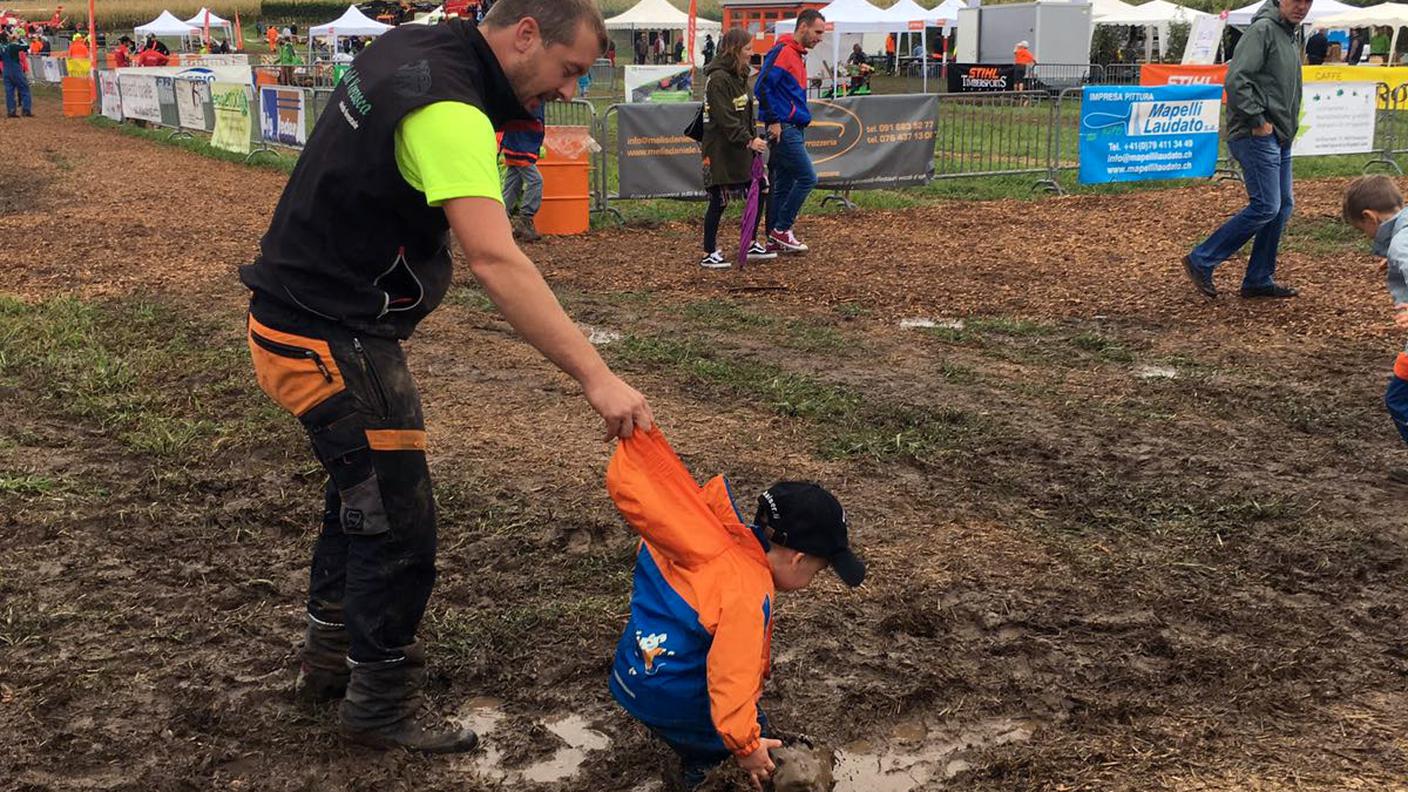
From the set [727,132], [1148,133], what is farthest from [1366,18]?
[727,132]

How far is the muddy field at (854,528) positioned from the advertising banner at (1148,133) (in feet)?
20.1

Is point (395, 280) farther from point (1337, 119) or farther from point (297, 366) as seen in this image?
point (1337, 119)

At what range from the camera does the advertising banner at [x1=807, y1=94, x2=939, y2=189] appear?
14242 millimetres

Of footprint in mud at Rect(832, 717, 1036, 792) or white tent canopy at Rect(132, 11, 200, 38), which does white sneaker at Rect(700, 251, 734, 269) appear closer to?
footprint in mud at Rect(832, 717, 1036, 792)

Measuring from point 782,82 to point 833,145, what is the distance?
3.88 m

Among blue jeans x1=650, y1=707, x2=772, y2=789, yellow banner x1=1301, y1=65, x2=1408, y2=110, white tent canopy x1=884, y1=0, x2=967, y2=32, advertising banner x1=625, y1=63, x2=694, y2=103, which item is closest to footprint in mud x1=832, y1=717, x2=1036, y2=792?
blue jeans x1=650, y1=707, x2=772, y2=789

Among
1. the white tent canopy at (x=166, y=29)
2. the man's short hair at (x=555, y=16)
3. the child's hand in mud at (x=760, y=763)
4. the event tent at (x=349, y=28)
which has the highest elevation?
the white tent canopy at (x=166, y=29)

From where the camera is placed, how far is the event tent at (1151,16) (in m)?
37.0

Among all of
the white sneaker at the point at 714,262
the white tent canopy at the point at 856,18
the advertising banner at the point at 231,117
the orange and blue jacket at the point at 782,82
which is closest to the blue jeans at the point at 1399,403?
the white sneaker at the point at 714,262

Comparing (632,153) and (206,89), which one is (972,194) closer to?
(632,153)

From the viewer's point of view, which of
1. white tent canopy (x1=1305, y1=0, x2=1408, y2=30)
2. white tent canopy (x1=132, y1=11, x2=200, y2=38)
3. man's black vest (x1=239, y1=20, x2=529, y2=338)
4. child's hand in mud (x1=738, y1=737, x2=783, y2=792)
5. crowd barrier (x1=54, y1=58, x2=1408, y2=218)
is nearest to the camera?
child's hand in mud (x1=738, y1=737, x2=783, y2=792)

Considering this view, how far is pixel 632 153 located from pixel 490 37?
10.7m

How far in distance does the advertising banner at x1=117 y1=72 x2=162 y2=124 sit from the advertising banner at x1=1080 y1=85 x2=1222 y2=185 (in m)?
17.5

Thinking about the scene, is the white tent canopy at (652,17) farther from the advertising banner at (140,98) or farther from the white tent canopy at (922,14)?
the advertising banner at (140,98)
